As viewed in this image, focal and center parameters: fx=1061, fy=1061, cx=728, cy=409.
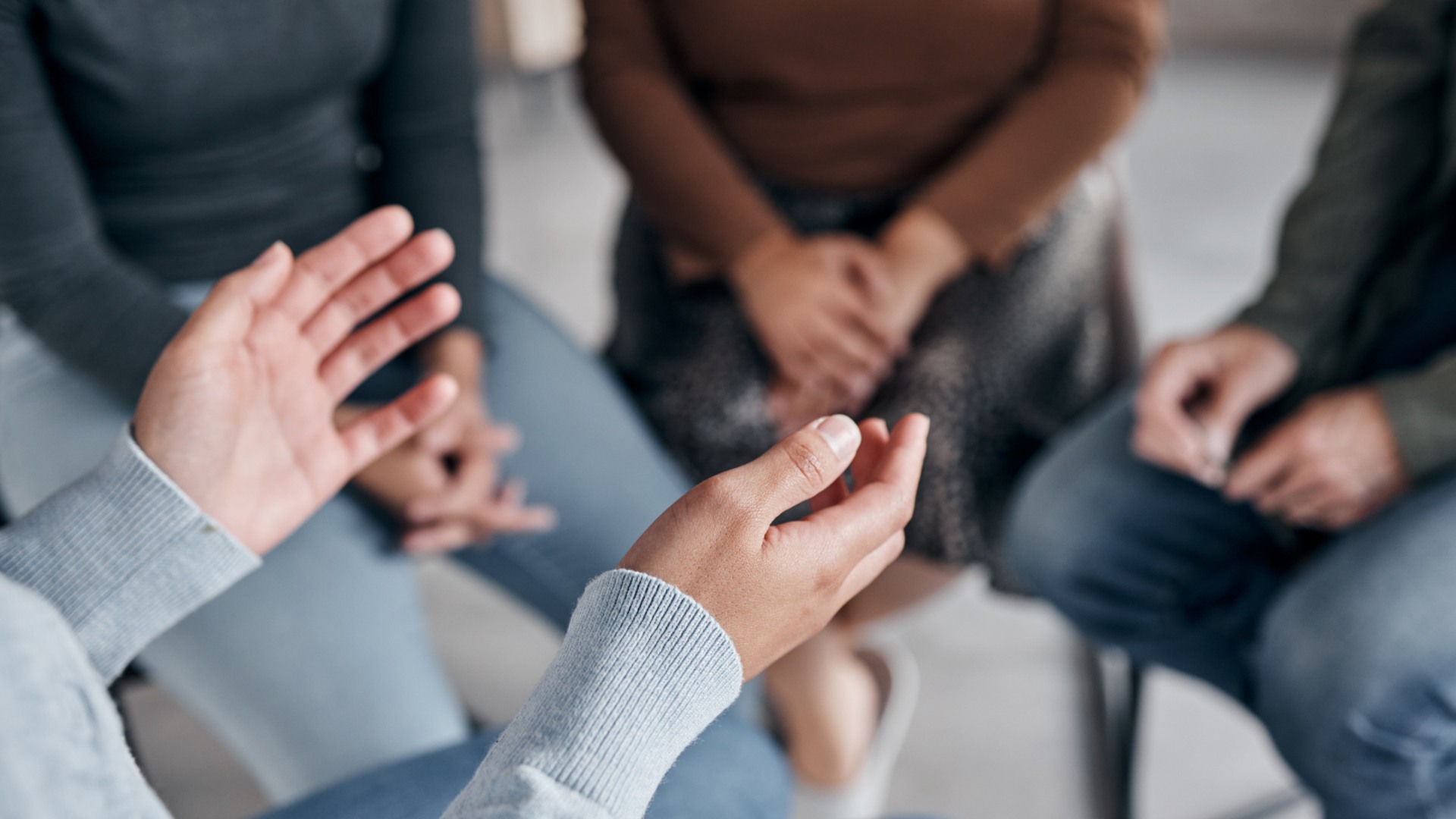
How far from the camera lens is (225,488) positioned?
1.60 feet

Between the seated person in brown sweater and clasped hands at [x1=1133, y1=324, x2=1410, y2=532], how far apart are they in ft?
0.42

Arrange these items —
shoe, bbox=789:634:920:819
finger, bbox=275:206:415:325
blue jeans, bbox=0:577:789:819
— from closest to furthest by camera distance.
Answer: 1. blue jeans, bbox=0:577:789:819
2. finger, bbox=275:206:415:325
3. shoe, bbox=789:634:920:819

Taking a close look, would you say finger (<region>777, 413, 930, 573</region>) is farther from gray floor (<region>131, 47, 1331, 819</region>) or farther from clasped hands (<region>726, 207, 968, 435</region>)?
clasped hands (<region>726, 207, 968, 435</region>)

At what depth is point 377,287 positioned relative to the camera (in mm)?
549

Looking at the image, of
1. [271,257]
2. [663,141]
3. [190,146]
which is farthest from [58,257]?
[663,141]

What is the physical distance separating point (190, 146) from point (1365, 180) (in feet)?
2.62

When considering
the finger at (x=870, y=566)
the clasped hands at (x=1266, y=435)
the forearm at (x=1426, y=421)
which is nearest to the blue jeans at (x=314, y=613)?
the finger at (x=870, y=566)

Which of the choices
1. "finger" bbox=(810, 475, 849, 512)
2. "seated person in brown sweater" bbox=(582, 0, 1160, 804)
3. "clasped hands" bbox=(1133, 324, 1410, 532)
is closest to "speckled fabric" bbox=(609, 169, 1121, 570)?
"seated person in brown sweater" bbox=(582, 0, 1160, 804)

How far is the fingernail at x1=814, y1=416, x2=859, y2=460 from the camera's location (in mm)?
376

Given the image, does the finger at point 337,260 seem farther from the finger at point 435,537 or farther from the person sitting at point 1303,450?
the person sitting at point 1303,450

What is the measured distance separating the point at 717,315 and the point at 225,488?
0.44m

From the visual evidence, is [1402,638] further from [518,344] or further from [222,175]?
[222,175]

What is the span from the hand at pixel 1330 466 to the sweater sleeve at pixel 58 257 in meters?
0.64

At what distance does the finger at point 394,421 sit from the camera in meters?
0.56
